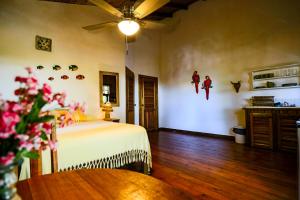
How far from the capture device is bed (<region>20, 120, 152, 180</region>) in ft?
6.35

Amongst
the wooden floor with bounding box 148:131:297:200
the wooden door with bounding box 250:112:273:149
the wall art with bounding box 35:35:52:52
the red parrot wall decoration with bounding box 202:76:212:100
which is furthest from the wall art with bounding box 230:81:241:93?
the wall art with bounding box 35:35:52:52

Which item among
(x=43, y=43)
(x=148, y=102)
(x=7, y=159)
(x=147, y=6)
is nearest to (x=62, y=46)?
(x=43, y=43)

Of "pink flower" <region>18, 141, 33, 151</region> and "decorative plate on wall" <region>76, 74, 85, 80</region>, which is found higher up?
"decorative plate on wall" <region>76, 74, 85, 80</region>

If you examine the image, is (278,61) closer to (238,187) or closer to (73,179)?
(238,187)

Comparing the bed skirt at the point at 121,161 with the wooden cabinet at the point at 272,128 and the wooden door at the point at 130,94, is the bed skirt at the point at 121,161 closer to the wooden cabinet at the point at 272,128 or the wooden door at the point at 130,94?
the wooden cabinet at the point at 272,128

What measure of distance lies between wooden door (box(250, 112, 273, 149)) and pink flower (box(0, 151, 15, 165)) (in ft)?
14.9

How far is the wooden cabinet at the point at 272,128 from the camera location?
373 centimetres

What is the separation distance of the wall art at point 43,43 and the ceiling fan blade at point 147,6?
7.52 ft

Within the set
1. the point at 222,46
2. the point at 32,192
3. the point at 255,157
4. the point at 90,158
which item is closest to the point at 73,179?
the point at 32,192

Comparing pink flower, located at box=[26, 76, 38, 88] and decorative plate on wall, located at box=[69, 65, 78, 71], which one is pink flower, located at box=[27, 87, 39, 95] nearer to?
pink flower, located at box=[26, 76, 38, 88]

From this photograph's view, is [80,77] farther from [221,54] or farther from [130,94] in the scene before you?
[221,54]

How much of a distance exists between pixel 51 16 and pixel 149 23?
237 cm

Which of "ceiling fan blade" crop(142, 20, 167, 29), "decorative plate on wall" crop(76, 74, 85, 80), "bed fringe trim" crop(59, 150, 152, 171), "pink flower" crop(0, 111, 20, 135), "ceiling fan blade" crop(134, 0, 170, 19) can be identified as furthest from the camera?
"decorative plate on wall" crop(76, 74, 85, 80)

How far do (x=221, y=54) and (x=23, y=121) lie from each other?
5.46 meters
